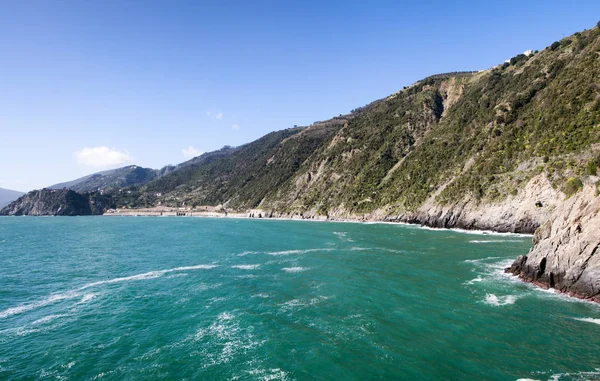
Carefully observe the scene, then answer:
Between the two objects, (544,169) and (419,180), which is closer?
(544,169)

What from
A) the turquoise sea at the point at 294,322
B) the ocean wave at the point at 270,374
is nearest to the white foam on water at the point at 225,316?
the turquoise sea at the point at 294,322

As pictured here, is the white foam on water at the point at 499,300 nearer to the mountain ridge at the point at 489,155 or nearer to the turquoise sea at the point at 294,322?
the turquoise sea at the point at 294,322

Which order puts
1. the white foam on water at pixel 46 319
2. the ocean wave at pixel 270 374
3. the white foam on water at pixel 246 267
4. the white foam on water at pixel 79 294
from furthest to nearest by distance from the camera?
the white foam on water at pixel 246 267 → the white foam on water at pixel 79 294 → the white foam on water at pixel 46 319 → the ocean wave at pixel 270 374

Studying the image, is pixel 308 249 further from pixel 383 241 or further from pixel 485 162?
pixel 485 162

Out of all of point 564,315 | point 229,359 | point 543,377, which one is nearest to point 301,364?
point 229,359

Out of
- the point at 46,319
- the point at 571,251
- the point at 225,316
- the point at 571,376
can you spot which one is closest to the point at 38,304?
the point at 46,319

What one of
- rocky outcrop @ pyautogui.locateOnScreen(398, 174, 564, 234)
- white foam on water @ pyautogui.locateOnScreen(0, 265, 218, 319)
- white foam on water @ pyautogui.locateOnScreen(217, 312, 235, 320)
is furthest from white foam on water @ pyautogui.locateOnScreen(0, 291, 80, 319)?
rocky outcrop @ pyautogui.locateOnScreen(398, 174, 564, 234)
